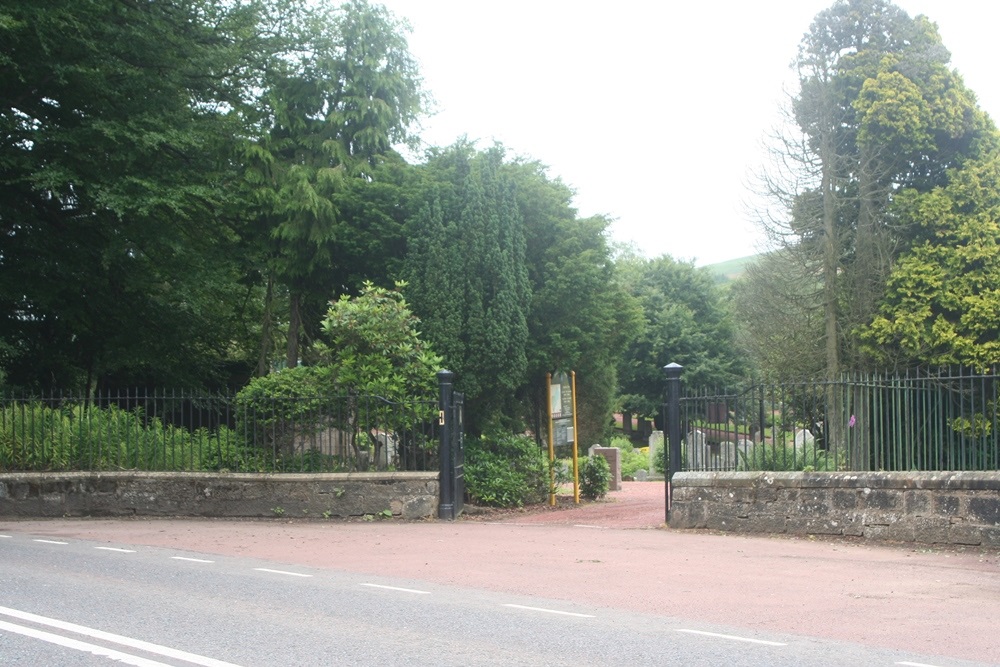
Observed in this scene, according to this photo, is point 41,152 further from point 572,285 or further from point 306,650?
point 306,650

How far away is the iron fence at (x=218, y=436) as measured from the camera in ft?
50.8

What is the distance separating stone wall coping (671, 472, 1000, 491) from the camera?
37.7ft

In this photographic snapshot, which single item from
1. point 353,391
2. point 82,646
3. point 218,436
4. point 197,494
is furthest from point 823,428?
point 82,646

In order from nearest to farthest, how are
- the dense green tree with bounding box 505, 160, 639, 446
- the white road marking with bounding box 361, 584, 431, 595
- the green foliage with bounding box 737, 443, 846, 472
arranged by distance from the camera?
the white road marking with bounding box 361, 584, 431, 595 → the green foliage with bounding box 737, 443, 846, 472 → the dense green tree with bounding box 505, 160, 639, 446

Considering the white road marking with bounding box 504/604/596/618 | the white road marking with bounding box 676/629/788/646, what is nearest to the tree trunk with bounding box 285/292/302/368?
the white road marking with bounding box 504/604/596/618

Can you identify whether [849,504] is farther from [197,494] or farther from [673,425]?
[197,494]

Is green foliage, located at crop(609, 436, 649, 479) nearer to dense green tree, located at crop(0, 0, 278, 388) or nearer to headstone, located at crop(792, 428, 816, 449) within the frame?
dense green tree, located at crop(0, 0, 278, 388)

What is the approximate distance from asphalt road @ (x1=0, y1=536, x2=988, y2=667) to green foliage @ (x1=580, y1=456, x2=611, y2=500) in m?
11.3

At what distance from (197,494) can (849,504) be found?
9406 mm

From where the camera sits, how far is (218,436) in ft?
51.3

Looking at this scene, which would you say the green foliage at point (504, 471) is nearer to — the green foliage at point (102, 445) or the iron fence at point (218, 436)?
the iron fence at point (218, 436)

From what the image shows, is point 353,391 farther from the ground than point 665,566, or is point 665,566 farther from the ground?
point 353,391

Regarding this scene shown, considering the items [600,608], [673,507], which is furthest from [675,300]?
[600,608]

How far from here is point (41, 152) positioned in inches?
822
